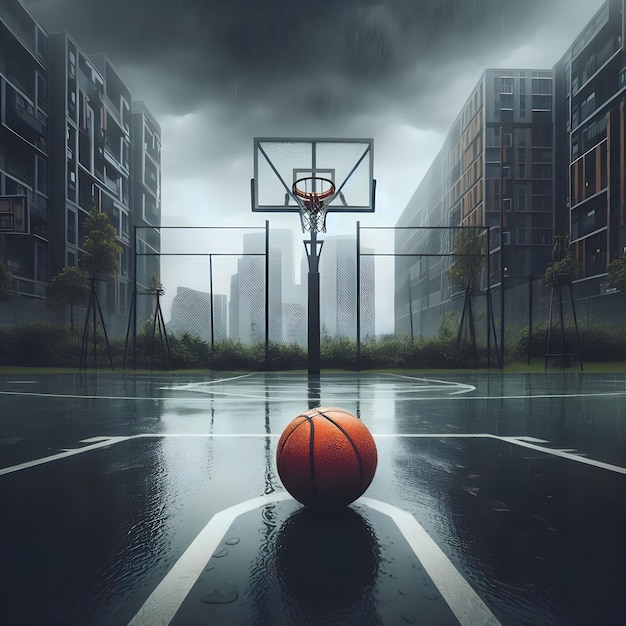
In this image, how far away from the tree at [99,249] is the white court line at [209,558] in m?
28.0

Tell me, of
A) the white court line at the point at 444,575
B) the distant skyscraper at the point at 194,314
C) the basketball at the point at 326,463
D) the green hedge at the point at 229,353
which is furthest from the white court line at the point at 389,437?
the distant skyscraper at the point at 194,314

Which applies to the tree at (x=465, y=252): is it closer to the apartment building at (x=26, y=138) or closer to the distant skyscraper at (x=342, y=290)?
the distant skyscraper at (x=342, y=290)

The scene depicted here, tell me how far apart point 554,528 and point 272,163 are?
56.8ft

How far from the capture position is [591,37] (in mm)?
38031

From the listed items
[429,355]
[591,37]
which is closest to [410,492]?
[429,355]

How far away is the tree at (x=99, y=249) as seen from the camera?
28312 mm

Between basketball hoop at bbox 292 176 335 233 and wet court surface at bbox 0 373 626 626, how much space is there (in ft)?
38.9

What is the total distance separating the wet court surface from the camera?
73.4 inches

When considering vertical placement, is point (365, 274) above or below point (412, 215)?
below

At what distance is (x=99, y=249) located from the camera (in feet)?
93.2

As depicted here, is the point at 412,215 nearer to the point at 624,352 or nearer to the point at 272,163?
the point at 624,352

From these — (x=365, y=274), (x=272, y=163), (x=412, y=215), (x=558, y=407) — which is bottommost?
(x=558, y=407)

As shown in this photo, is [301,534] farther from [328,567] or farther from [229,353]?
[229,353]

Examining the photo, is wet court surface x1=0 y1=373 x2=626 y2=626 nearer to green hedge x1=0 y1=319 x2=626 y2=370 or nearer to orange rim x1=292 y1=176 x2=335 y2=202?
orange rim x1=292 y1=176 x2=335 y2=202
